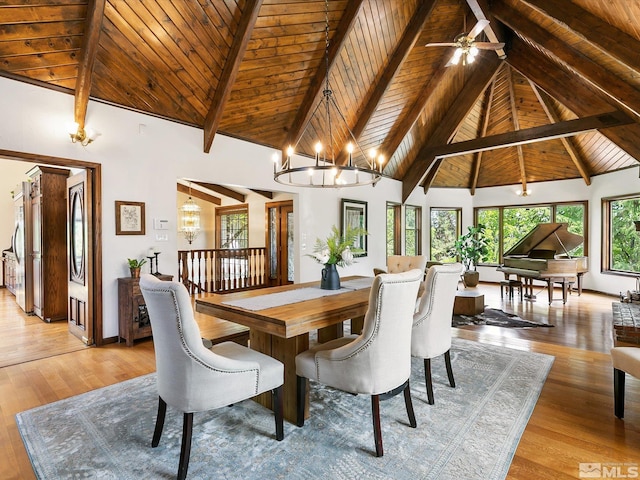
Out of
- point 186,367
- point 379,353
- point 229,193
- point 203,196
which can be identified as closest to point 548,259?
point 379,353

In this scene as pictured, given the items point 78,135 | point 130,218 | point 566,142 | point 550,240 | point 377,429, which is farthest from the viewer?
point 566,142

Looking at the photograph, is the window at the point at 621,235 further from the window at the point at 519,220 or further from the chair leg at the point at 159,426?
the chair leg at the point at 159,426

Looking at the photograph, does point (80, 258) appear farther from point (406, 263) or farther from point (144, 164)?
point (406, 263)

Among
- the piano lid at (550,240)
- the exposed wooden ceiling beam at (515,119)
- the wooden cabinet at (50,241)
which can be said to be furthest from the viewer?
the exposed wooden ceiling beam at (515,119)

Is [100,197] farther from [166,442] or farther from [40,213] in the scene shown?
[166,442]

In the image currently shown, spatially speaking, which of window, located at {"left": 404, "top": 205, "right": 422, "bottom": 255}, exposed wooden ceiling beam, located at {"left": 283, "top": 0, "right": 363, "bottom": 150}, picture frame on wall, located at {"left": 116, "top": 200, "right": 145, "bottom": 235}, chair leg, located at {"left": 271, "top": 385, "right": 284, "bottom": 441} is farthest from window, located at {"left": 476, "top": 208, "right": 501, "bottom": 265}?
chair leg, located at {"left": 271, "top": 385, "right": 284, "bottom": 441}

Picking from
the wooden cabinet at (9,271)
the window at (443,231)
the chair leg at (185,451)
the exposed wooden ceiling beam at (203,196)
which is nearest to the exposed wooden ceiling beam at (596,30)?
the chair leg at (185,451)

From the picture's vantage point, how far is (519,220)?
30.7 feet

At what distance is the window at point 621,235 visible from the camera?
278 inches

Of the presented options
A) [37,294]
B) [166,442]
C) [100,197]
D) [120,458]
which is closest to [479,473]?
[166,442]

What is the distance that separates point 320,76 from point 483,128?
16.9ft

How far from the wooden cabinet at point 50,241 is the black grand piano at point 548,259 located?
26.2ft

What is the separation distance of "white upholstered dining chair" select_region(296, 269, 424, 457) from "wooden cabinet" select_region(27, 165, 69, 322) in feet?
15.5

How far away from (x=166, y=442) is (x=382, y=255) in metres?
6.91
